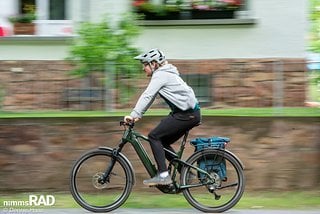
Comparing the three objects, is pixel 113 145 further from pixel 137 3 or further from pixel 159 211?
pixel 137 3

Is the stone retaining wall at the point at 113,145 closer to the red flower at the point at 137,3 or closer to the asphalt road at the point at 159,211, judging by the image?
the asphalt road at the point at 159,211

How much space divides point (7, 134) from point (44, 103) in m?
1.20

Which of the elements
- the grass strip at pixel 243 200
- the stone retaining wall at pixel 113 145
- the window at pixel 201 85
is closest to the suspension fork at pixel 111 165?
the grass strip at pixel 243 200

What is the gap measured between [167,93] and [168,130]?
1.39 feet

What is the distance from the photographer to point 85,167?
7797mm

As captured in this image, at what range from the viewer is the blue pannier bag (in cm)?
770

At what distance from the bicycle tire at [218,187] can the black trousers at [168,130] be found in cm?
34

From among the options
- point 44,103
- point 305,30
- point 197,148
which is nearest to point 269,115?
point 197,148

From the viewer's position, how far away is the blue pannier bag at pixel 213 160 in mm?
7695

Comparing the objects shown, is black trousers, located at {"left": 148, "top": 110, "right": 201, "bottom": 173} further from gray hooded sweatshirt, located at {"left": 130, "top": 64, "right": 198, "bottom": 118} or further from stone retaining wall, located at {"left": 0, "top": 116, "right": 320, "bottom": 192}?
stone retaining wall, located at {"left": 0, "top": 116, "right": 320, "bottom": 192}

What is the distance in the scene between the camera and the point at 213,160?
772cm

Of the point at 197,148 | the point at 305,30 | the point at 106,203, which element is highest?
the point at 305,30

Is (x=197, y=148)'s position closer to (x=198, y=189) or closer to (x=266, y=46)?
(x=198, y=189)

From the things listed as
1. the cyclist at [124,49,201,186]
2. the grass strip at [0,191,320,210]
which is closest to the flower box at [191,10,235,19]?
the grass strip at [0,191,320,210]
